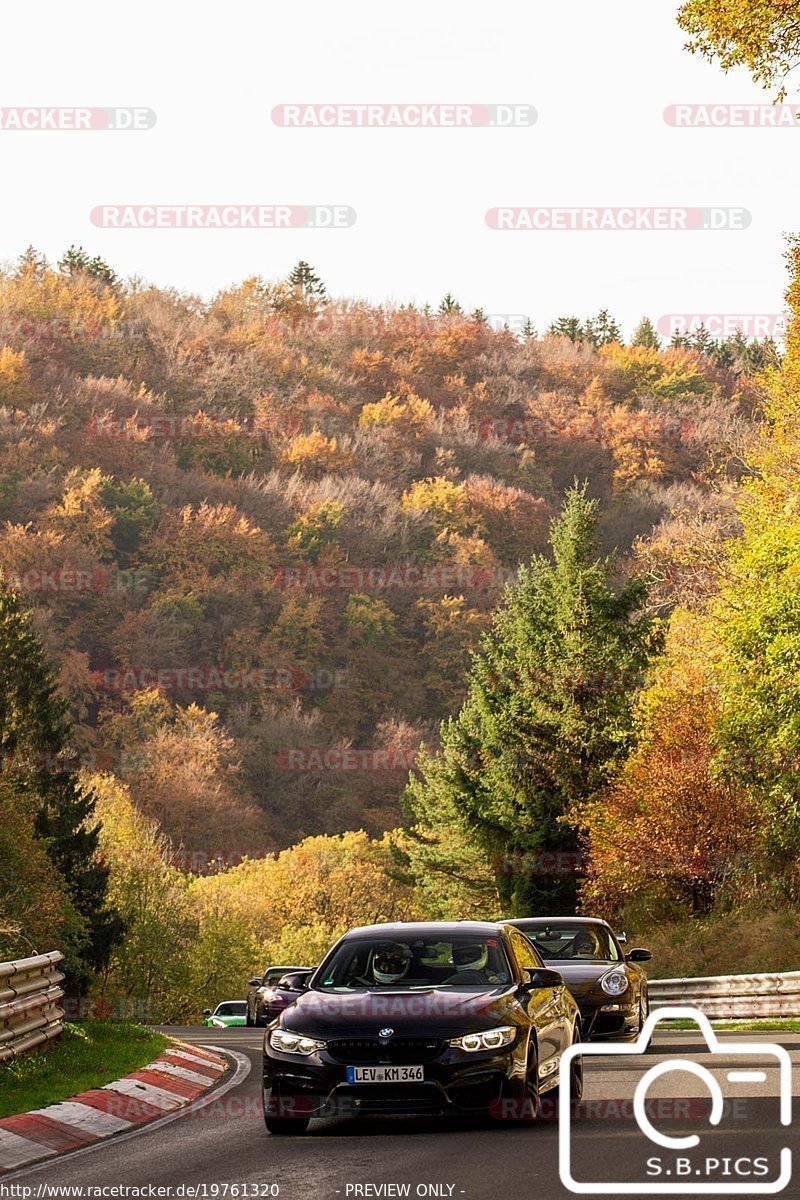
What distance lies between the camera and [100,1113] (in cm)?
1266

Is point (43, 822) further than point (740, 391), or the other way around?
point (740, 391)

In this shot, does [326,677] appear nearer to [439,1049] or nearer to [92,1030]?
[92,1030]

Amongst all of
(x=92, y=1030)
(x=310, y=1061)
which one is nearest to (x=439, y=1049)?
(x=310, y=1061)

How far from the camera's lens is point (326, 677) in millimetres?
135250

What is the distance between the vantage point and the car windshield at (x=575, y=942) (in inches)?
796

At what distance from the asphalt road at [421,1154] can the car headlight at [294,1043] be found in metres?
0.56

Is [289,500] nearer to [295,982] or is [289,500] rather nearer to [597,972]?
[597,972]

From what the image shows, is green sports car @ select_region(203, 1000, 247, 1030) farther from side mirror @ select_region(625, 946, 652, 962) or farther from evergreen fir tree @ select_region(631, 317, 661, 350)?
evergreen fir tree @ select_region(631, 317, 661, 350)

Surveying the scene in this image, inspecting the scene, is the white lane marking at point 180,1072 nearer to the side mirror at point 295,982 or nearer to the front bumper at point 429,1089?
the side mirror at point 295,982

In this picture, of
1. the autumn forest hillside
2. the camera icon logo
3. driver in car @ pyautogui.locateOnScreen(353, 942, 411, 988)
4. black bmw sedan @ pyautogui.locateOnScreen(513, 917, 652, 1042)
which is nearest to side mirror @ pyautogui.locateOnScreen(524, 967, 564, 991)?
the camera icon logo

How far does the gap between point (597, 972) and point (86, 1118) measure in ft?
26.5

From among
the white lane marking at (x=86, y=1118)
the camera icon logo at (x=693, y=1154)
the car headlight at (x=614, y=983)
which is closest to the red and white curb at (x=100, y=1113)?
the white lane marking at (x=86, y=1118)

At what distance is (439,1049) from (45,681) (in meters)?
56.4

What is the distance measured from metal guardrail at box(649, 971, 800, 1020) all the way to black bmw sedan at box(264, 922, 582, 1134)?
15.7 metres
